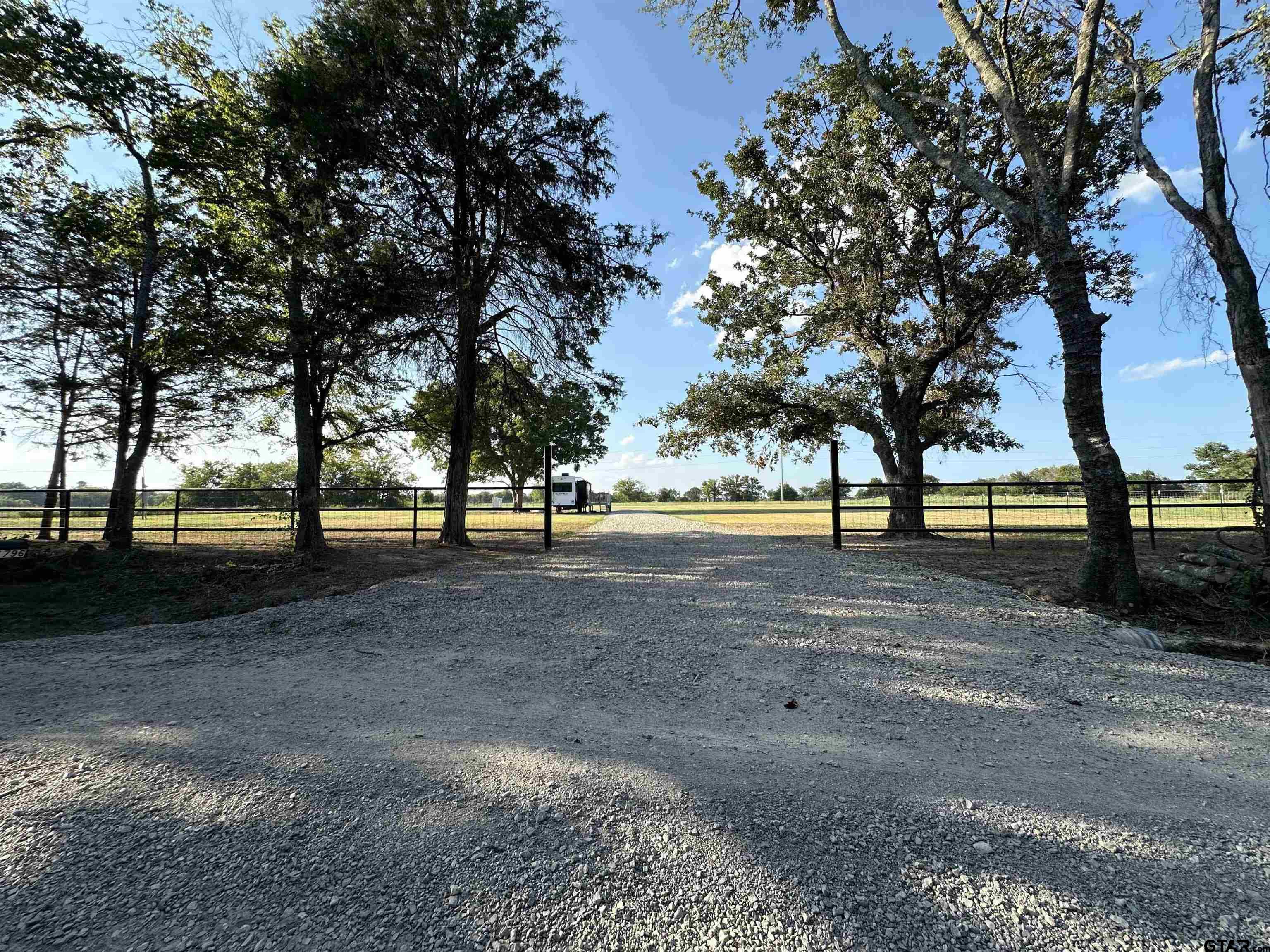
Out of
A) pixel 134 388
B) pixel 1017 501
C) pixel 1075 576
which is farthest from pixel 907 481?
pixel 134 388

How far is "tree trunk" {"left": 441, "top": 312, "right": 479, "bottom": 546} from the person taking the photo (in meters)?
11.4

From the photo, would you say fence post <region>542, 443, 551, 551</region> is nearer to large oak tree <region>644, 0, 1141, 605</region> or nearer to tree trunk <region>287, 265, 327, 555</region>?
tree trunk <region>287, 265, 327, 555</region>

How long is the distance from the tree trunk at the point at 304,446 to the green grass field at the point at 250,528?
1.55m

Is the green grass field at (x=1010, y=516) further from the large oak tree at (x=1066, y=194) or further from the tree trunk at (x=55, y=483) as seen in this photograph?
the tree trunk at (x=55, y=483)

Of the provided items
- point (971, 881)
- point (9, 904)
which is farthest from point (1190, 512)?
point (9, 904)

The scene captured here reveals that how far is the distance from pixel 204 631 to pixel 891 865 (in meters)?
5.62

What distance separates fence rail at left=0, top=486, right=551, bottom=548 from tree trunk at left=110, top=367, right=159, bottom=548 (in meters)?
0.66

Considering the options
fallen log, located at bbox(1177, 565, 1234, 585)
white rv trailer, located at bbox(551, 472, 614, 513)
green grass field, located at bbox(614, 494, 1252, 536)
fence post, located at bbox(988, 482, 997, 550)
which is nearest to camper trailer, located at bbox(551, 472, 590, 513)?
white rv trailer, located at bbox(551, 472, 614, 513)

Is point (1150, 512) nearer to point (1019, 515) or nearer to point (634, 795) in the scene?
point (1019, 515)

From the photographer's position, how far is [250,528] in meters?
12.7

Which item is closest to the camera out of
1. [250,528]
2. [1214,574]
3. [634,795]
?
[634,795]

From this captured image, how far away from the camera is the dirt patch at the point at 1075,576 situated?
407 centimetres

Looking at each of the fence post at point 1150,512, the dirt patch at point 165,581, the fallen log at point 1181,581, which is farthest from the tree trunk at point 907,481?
the dirt patch at point 165,581

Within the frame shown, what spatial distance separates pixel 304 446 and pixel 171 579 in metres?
3.35
